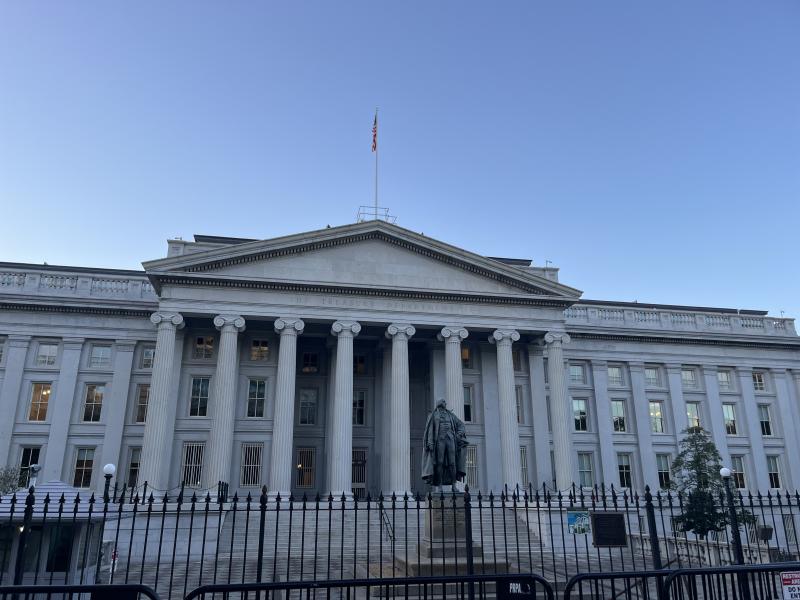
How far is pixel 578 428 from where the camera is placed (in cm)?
4347

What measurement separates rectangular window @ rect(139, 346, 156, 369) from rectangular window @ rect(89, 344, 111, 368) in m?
1.95

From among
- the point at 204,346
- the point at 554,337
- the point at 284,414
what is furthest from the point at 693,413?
the point at 204,346

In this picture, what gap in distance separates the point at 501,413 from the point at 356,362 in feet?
34.1

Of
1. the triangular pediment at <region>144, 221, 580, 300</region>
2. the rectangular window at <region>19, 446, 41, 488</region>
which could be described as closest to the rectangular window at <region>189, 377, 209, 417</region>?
the triangular pediment at <region>144, 221, 580, 300</region>

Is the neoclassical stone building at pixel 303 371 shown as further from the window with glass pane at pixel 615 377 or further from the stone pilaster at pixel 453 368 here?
the window with glass pane at pixel 615 377

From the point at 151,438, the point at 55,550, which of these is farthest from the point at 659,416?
the point at 55,550

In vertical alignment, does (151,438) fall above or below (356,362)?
below

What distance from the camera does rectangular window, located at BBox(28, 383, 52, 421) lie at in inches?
1451

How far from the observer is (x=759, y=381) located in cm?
4750

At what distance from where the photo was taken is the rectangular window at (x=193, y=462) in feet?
117

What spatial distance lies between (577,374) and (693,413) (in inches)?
360

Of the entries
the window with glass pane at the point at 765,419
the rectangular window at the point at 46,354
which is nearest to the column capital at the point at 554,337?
the window with glass pane at the point at 765,419

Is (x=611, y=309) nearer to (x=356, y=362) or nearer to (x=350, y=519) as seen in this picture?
(x=356, y=362)

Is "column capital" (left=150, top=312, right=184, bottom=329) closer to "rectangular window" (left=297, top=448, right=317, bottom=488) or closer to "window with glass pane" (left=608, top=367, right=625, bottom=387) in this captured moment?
"rectangular window" (left=297, top=448, right=317, bottom=488)
